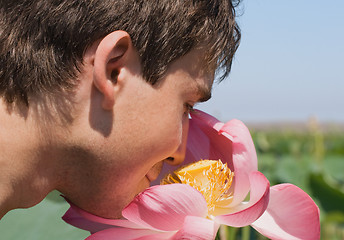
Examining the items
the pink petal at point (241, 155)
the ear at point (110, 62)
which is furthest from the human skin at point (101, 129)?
the pink petal at point (241, 155)

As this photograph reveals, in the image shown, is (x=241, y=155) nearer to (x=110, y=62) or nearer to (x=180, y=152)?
(x=180, y=152)

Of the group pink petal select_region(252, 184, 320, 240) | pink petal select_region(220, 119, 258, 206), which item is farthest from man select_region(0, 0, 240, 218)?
pink petal select_region(252, 184, 320, 240)

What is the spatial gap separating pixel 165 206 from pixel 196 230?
2.3 inches

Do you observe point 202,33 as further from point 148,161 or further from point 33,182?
point 33,182

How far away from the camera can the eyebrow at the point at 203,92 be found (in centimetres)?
101

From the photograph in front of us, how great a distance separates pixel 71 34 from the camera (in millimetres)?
951

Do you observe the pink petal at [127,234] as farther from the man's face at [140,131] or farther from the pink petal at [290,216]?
the pink petal at [290,216]

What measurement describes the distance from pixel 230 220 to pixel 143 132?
0.21 meters

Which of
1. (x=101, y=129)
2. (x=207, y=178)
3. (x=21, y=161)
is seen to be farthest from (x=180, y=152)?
(x=21, y=161)

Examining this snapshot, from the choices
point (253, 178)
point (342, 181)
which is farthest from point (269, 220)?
point (342, 181)

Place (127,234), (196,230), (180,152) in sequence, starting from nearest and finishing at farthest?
1. (196,230)
2. (127,234)
3. (180,152)

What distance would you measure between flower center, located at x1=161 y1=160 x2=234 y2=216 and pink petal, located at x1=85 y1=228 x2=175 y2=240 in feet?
0.40

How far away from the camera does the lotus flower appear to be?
85 cm

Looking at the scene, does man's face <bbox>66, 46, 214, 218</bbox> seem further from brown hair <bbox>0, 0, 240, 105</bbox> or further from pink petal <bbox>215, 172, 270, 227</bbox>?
pink petal <bbox>215, 172, 270, 227</bbox>
